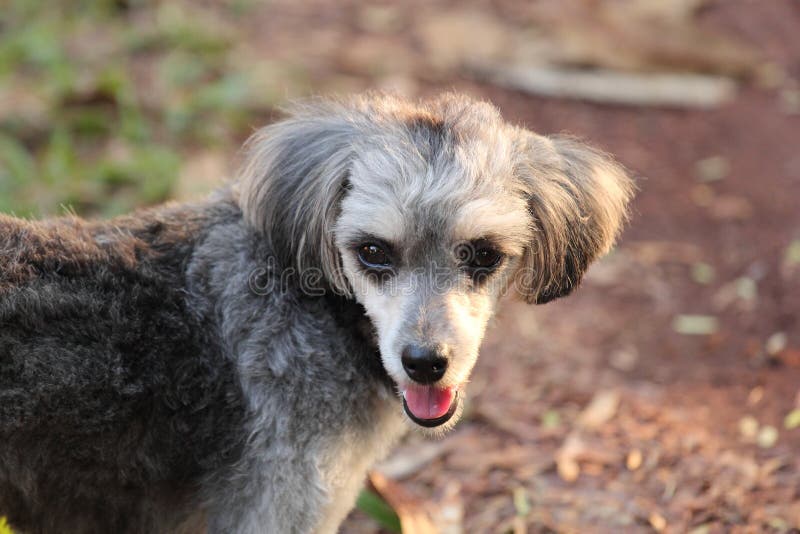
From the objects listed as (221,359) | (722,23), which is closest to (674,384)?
(221,359)

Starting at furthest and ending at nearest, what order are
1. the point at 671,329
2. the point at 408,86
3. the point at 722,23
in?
the point at 722,23, the point at 408,86, the point at 671,329

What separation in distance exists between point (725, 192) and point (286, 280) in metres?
5.68

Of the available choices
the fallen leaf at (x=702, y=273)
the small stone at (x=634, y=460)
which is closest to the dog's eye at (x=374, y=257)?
the small stone at (x=634, y=460)

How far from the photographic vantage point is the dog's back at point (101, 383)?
10.2 feet

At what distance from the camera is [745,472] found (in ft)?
15.3

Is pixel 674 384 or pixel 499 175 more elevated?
pixel 499 175

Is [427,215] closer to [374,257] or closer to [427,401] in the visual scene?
[374,257]

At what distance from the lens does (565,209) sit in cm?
369

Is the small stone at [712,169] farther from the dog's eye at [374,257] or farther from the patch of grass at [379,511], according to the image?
the dog's eye at [374,257]

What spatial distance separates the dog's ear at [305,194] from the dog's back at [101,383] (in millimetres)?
415

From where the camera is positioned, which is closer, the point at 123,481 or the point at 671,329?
the point at 123,481

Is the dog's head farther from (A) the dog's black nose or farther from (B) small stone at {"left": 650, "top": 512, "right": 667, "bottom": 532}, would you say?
(B) small stone at {"left": 650, "top": 512, "right": 667, "bottom": 532}

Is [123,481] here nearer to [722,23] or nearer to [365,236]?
[365,236]

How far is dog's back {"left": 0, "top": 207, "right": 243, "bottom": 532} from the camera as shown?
10.2 feet
